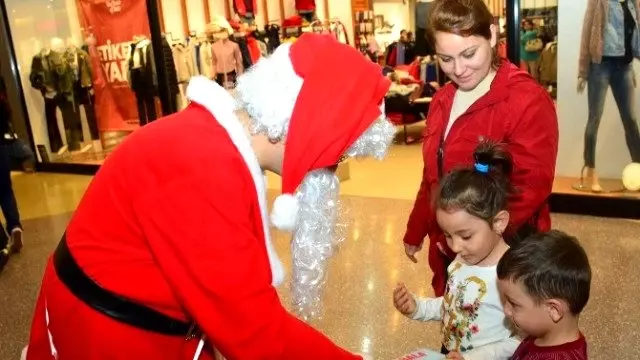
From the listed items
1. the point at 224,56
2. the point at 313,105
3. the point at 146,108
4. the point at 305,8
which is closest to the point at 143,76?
the point at 146,108

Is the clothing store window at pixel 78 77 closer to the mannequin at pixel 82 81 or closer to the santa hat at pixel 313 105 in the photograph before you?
the mannequin at pixel 82 81

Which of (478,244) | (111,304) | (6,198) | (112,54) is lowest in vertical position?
(6,198)

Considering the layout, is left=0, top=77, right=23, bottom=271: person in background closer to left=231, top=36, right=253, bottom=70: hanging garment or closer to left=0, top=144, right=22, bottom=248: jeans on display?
left=0, top=144, right=22, bottom=248: jeans on display

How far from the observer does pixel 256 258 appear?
3.44ft

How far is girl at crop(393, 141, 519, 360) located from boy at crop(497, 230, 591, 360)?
0.65ft

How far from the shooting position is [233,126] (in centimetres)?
Answer: 113

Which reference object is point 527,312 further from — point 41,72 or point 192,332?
point 41,72

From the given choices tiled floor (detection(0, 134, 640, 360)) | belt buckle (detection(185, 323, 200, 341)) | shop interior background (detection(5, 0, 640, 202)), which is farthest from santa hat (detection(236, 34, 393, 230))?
shop interior background (detection(5, 0, 640, 202))

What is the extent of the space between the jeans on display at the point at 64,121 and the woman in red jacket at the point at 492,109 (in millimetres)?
6443

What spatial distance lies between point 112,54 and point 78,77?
0.58 metres

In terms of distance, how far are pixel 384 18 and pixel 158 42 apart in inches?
163

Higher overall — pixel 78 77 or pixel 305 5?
pixel 305 5

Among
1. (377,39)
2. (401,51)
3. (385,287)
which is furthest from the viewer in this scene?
(377,39)

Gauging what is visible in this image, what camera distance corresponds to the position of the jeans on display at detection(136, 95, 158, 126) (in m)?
6.60
